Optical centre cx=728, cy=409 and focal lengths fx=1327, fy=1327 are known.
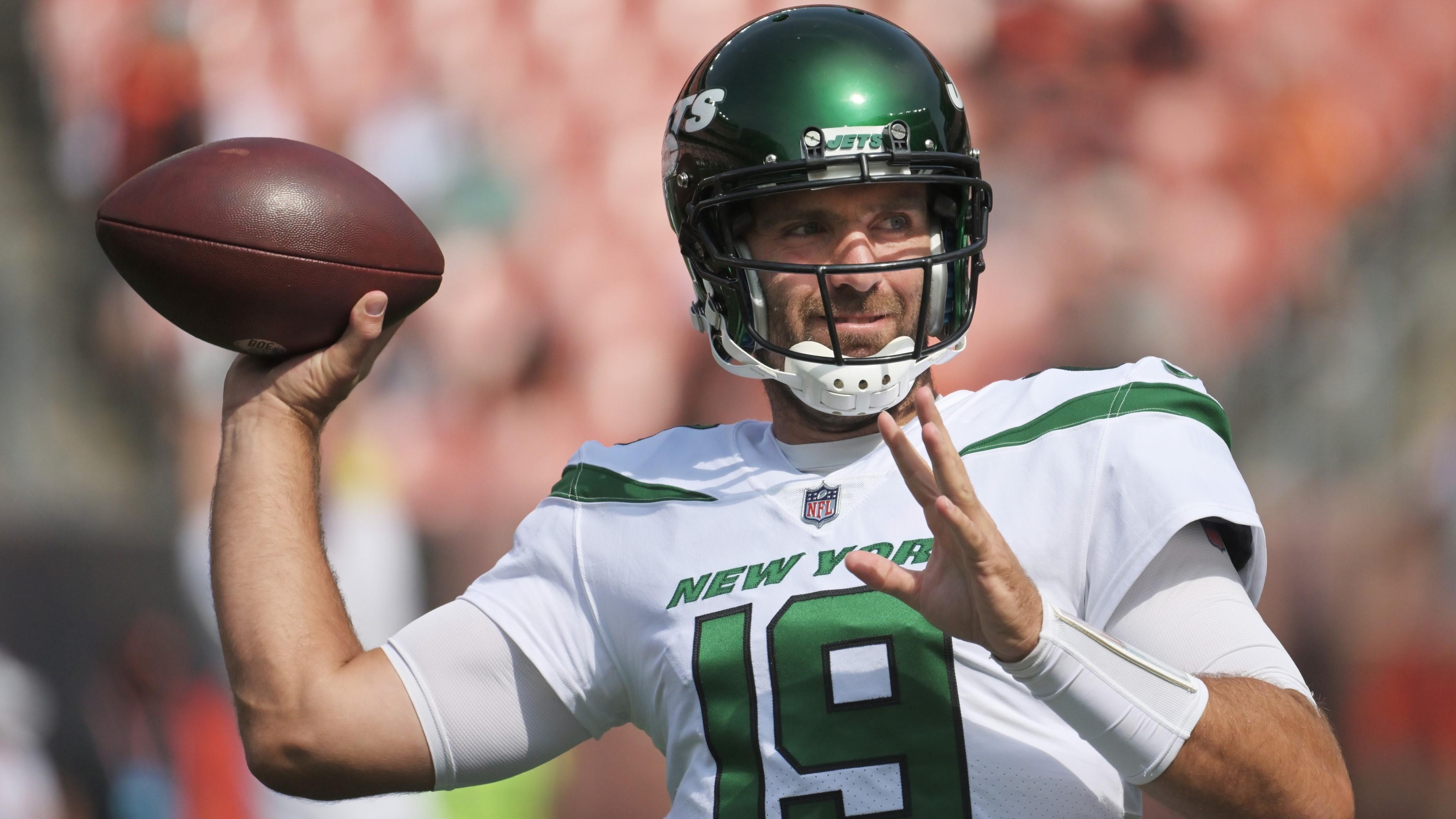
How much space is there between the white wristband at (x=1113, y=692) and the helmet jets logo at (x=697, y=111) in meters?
0.90

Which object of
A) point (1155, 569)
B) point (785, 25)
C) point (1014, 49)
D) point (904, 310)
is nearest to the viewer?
point (1155, 569)

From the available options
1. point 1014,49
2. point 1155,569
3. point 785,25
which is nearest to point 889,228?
point 785,25

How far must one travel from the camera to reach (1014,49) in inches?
118

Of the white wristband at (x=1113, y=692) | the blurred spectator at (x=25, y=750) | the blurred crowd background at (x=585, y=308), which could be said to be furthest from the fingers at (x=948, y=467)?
the blurred spectator at (x=25, y=750)

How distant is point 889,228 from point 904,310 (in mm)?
128

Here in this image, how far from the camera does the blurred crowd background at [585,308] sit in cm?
276

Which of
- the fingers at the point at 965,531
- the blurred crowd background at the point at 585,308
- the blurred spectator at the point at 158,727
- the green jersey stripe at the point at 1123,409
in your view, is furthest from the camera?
the blurred spectator at the point at 158,727

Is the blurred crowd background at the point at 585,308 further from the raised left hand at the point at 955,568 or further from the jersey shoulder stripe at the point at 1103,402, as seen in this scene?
the raised left hand at the point at 955,568

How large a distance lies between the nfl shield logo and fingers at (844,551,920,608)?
1.13ft

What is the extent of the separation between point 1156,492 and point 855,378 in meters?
0.38

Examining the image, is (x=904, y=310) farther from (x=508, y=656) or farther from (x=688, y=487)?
(x=508, y=656)

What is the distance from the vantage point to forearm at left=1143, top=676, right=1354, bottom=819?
1277 mm

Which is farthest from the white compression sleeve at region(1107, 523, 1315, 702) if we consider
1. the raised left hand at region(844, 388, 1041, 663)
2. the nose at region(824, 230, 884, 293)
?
the nose at region(824, 230, 884, 293)

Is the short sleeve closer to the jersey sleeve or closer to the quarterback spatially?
the quarterback
